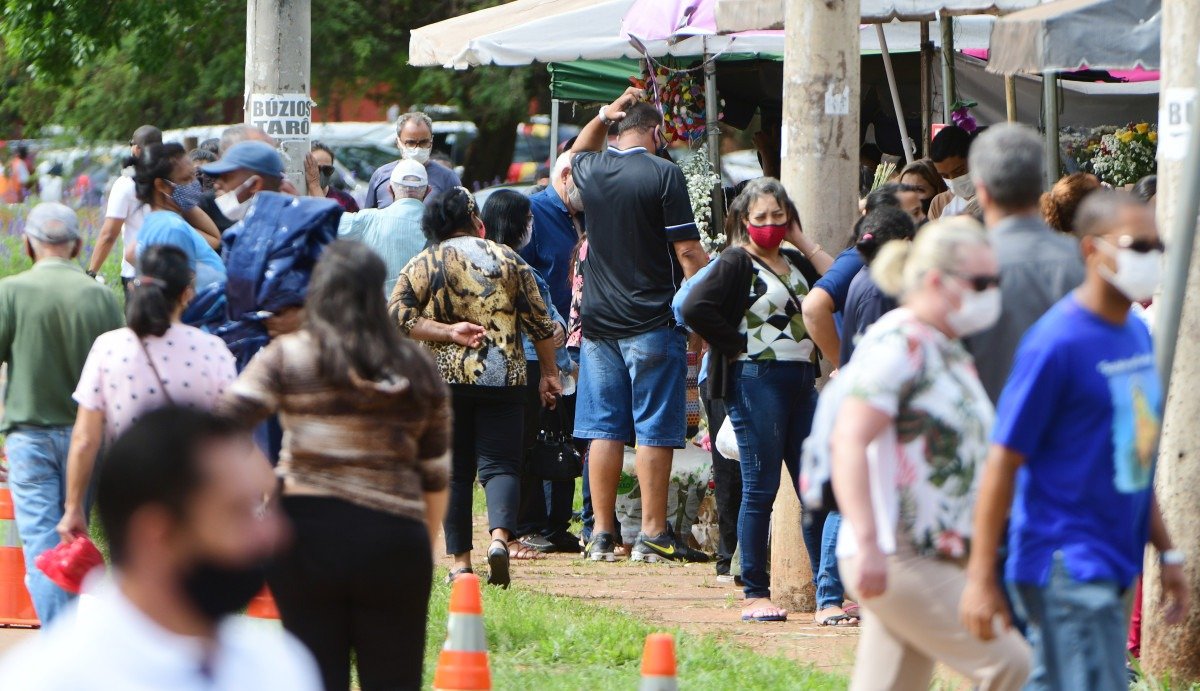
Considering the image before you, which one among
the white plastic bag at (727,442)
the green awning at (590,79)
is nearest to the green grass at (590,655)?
the white plastic bag at (727,442)

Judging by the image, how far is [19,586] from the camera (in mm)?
7922

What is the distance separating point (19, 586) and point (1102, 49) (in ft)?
17.6

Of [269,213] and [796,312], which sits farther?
[796,312]

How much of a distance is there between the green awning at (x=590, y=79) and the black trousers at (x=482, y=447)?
5.99 meters

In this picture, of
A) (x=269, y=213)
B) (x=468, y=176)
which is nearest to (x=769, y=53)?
(x=269, y=213)

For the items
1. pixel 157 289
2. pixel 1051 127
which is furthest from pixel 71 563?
pixel 1051 127

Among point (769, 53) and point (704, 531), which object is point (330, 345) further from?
point (769, 53)

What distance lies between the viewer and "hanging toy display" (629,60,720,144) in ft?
39.0

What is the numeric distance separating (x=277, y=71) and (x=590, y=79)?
5.60 m

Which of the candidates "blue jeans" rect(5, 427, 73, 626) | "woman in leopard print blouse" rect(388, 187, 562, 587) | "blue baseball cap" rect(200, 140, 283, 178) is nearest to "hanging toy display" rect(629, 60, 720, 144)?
"woman in leopard print blouse" rect(388, 187, 562, 587)

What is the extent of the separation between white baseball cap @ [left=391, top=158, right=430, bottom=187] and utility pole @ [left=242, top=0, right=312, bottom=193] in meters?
0.52

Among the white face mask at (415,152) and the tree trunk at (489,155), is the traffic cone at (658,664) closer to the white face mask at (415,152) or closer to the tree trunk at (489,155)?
the white face mask at (415,152)

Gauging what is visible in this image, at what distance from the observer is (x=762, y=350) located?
7629mm

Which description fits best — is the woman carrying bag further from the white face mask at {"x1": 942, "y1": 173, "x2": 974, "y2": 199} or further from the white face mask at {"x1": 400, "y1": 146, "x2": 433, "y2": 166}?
the white face mask at {"x1": 400, "y1": 146, "x2": 433, "y2": 166}
